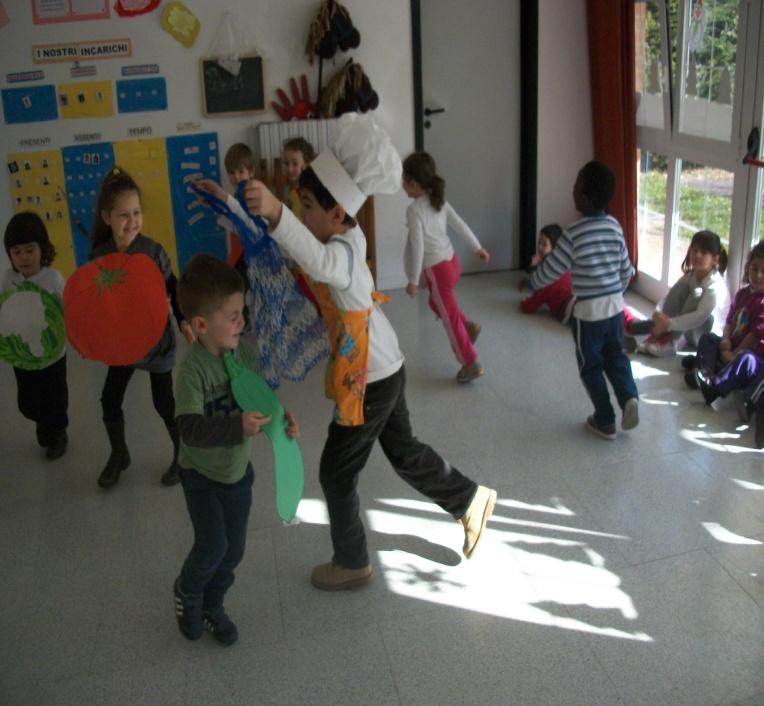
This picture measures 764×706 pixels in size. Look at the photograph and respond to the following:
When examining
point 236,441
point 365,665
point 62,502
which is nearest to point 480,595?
point 365,665

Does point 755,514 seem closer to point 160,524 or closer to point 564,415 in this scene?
point 564,415

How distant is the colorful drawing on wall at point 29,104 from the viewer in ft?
14.2

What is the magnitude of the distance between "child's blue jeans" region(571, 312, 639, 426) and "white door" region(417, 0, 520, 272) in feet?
7.29

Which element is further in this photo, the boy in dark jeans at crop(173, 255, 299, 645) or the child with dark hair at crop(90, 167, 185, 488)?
the child with dark hair at crop(90, 167, 185, 488)

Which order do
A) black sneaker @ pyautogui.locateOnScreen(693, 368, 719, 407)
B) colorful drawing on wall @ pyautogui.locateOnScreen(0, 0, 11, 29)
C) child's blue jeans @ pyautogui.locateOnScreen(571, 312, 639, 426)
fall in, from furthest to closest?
colorful drawing on wall @ pyautogui.locateOnScreen(0, 0, 11, 29) < black sneaker @ pyautogui.locateOnScreen(693, 368, 719, 407) < child's blue jeans @ pyautogui.locateOnScreen(571, 312, 639, 426)

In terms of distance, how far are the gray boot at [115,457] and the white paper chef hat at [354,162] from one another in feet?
4.80

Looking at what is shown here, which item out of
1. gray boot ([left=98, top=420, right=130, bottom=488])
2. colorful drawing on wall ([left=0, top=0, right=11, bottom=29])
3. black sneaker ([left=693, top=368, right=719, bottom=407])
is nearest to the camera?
gray boot ([left=98, top=420, right=130, bottom=488])

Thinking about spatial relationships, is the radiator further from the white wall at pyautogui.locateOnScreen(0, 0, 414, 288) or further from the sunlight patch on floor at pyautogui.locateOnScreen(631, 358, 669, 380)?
the sunlight patch on floor at pyautogui.locateOnScreen(631, 358, 669, 380)

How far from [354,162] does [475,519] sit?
113 centimetres

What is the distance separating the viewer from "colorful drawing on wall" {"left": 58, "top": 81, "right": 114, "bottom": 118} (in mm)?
4371

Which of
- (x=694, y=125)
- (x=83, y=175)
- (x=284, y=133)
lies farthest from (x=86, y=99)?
(x=694, y=125)

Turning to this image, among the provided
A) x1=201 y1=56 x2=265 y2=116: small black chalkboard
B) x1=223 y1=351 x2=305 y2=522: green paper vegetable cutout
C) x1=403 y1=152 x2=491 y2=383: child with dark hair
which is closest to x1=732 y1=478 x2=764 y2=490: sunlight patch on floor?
x1=403 y1=152 x2=491 y2=383: child with dark hair

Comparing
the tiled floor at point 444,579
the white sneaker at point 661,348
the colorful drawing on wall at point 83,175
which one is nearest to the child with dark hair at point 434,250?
the tiled floor at point 444,579

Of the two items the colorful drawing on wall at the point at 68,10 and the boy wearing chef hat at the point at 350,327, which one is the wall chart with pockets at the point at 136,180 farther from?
the boy wearing chef hat at the point at 350,327
